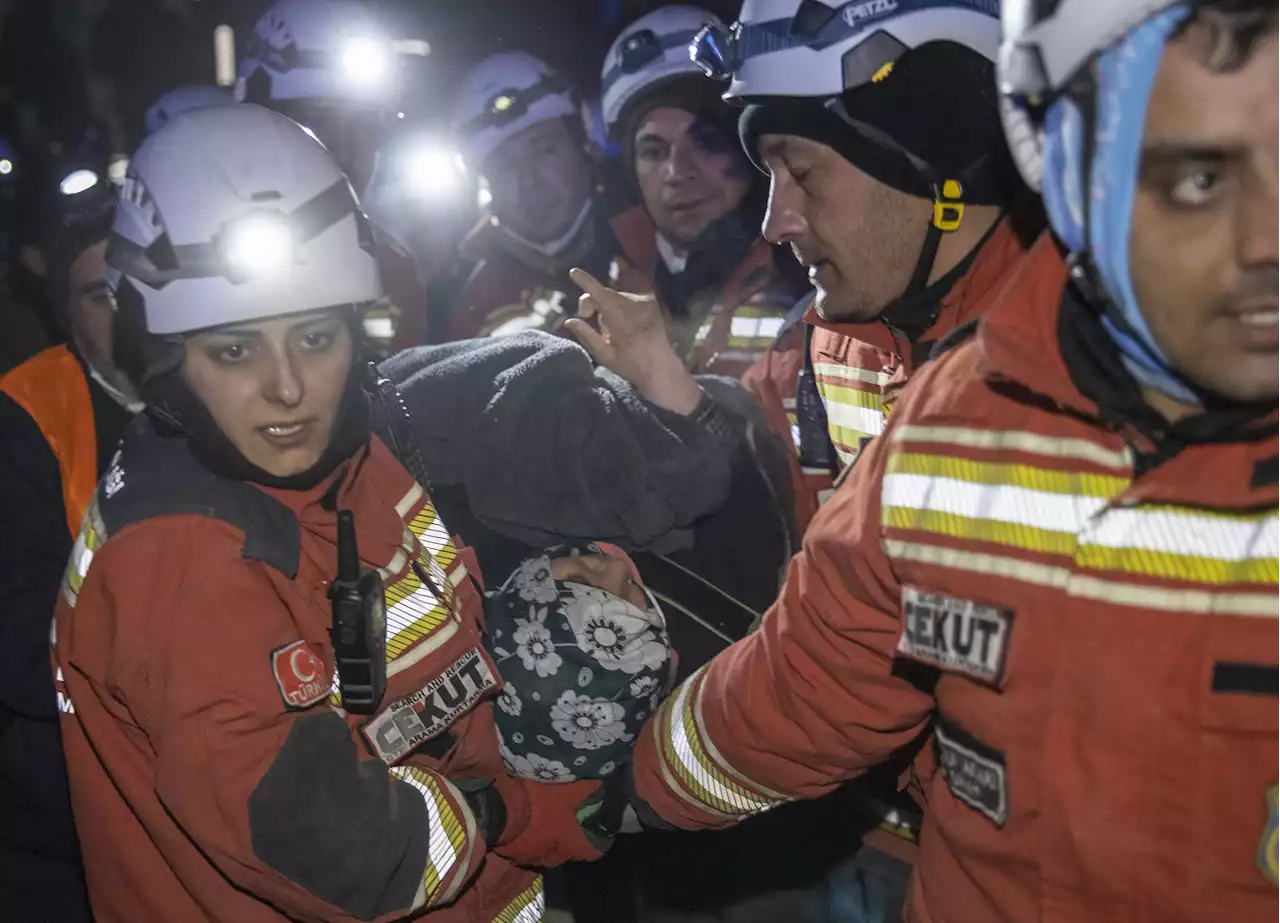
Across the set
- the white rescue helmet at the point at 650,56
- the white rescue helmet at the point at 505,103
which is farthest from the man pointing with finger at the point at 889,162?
the white rescue helmet at the point at 505,103

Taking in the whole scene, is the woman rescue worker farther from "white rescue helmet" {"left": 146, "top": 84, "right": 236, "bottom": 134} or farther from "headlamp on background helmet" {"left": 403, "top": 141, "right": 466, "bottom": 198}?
"headlamp on background helmet" {"left": 403, "top": 141, "right": 466, "bottom": 198}

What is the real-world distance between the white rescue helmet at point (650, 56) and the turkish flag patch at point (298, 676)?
10.3 ft

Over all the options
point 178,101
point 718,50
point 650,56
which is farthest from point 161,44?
point 718,50

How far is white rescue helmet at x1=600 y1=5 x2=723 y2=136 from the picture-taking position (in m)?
4.31

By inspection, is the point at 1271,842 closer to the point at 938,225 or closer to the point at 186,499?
the point at 938,225

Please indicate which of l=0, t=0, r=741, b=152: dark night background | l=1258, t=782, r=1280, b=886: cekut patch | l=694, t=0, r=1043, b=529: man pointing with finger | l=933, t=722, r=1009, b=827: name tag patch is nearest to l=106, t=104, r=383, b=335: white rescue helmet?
l=694, t=0, r=1043, b=529: man pointing with finger

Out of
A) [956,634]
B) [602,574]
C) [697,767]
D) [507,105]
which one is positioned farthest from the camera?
[507,105]

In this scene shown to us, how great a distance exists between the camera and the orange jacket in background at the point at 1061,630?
133 cm

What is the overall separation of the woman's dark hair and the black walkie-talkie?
1.53m

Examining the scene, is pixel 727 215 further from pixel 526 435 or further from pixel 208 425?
pixel 208 425

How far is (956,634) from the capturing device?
150cm

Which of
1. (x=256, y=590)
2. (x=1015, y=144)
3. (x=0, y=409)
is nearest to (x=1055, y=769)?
(x=1015, y=144)

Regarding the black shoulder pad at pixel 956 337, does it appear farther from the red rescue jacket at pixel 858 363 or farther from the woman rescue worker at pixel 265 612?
the woman rescue worker at pixel 265 612

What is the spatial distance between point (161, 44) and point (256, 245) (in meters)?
9.20
